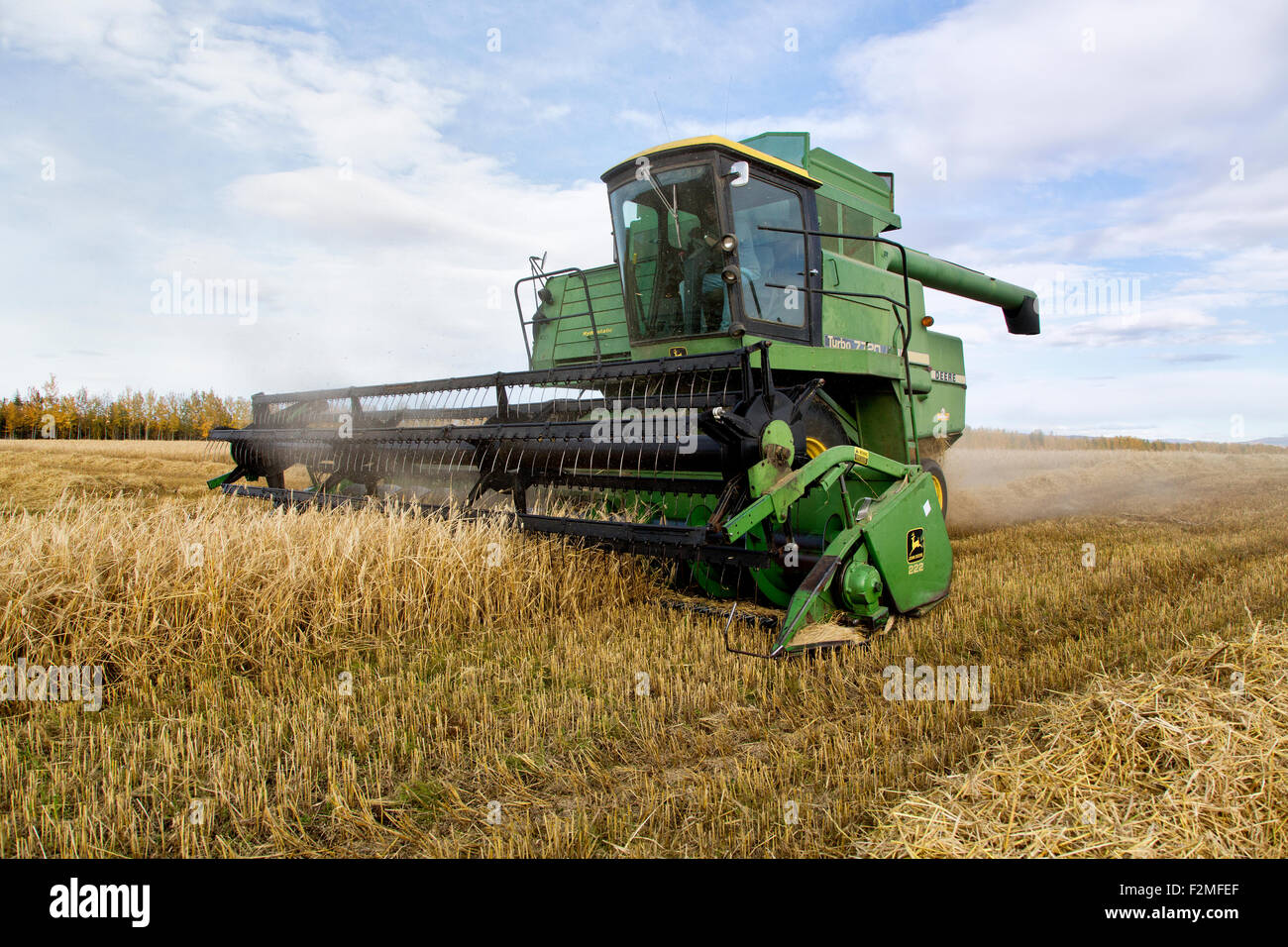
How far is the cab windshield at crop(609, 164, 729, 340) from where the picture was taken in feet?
15.2

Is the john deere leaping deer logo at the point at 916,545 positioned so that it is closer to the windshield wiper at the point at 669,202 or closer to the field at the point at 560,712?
the field at the point at 560,712

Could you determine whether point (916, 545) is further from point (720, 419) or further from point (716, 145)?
point (716, 145)

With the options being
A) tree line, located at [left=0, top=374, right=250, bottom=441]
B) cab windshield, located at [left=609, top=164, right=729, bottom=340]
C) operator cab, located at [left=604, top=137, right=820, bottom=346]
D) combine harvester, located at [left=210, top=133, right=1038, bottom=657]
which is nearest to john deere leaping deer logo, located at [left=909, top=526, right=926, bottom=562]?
combine harvester, located at [left=210, top=133, right=1038, bottom=657]

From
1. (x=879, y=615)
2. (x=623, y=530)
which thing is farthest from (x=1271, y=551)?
(x=623, y=530)

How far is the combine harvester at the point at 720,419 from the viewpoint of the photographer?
3.54 metres

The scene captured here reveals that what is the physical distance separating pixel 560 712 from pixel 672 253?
3244 mm

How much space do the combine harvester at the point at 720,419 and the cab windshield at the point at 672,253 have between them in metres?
0.01

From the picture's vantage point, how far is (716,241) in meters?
4.62

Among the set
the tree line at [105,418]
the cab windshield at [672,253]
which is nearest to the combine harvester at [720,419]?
the cab windshield at [672,253]

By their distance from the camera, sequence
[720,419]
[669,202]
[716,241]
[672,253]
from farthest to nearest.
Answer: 1. [672,253]
2. [669,202]
3. [716,241]
4. [720,419]

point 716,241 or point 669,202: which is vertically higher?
point 669,202

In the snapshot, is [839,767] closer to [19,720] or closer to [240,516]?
[19,720]

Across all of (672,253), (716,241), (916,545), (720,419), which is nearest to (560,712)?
(720,419)

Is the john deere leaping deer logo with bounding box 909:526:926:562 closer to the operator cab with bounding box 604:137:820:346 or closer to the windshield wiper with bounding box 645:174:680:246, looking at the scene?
the operator cab with bounding box 604:137:820:346
